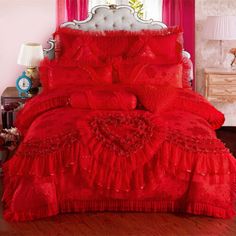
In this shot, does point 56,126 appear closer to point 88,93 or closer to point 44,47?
point 88,93

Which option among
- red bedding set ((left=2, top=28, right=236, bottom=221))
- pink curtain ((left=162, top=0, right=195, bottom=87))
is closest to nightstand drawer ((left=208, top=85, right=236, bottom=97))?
pink curtain ((left=162, top=0, right=195, bottom=87))

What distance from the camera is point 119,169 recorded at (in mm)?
3486

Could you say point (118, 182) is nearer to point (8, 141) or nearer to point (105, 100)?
point (105, 100)

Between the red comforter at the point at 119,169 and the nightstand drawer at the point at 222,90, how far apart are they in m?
1.65

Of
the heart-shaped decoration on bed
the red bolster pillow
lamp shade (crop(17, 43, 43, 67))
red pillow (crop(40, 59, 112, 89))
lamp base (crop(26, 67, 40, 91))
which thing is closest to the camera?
the heart-shaped decoration on bed

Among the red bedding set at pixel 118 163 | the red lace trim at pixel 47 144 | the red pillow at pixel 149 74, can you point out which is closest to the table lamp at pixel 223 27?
the red pillow at pixel 149 74

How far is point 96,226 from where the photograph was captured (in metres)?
3.52

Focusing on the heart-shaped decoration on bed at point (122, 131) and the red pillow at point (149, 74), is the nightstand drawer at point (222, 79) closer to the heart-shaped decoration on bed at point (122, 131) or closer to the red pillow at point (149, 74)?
the red pillow at point (149, 74)

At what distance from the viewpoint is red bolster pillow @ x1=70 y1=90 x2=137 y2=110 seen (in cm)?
408

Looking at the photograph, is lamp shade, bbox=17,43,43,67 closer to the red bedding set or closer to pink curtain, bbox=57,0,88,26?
pink curtain, bbox=57,0,88,26

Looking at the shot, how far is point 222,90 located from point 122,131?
6.67ft

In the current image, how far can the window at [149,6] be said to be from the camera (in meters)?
5.62

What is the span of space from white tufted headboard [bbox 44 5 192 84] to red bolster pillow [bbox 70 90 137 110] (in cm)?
129

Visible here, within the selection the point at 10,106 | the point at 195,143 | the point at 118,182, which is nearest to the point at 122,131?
the point at 118,182
